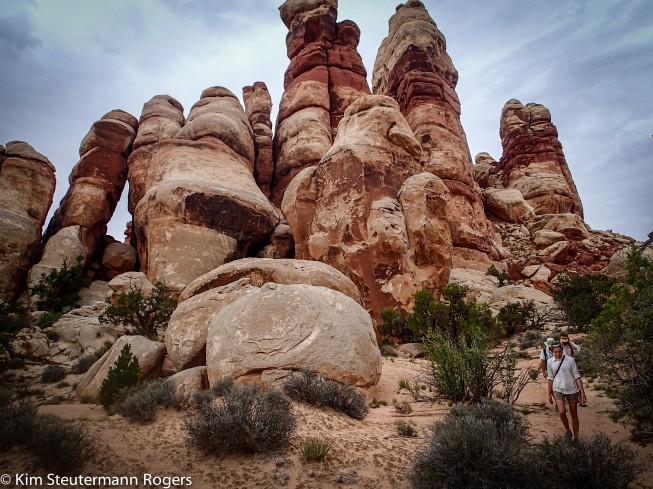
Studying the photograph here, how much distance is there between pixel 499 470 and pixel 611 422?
355 centimetres

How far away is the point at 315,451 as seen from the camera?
4.17 m

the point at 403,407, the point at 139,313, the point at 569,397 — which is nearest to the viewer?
the point at 569,397

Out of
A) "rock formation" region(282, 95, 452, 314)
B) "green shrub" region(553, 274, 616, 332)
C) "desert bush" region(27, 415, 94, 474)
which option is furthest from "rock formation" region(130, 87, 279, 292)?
"green shrub" region(553, 274, 616, 332)

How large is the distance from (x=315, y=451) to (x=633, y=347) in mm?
4733

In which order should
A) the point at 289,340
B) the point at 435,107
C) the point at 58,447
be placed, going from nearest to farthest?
the point at 58,447
the point at 289,340
the point at 435,107

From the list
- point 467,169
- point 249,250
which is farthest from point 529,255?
point 249,250

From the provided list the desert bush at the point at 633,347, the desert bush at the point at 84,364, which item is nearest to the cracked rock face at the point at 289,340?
the desert bush at the point at 633,347

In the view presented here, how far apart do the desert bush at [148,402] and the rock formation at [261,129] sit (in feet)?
80.7

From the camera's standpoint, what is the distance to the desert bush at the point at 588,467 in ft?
10.8

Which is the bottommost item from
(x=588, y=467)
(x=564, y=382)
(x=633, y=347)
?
(x=588, y=467)

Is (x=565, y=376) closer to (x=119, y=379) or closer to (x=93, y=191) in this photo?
(x=119, y=379)

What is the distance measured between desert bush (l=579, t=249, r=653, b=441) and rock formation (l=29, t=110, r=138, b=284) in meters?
29.3

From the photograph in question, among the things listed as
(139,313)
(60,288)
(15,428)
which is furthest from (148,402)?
(60,288)

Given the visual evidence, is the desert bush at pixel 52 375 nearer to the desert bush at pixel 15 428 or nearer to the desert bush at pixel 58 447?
the desert bush at pixel 15 428
